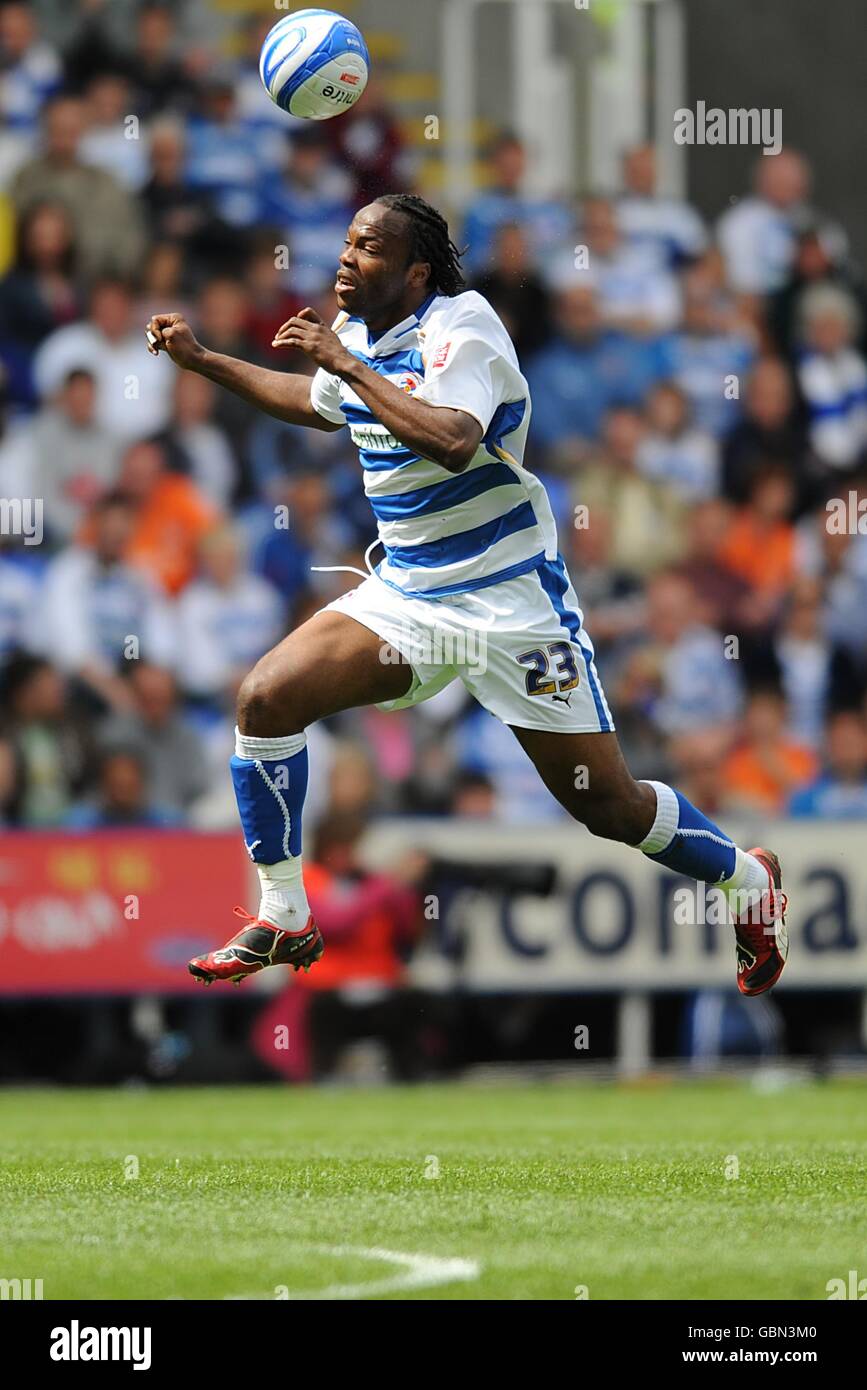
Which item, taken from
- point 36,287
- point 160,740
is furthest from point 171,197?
point 160,740

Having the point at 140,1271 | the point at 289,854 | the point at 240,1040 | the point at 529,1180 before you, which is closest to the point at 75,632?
Answer: the point at 240,1040

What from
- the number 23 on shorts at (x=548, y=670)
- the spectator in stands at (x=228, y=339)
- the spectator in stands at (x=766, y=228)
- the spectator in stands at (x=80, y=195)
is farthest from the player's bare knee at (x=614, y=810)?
the spectator in stands at (x=766, y=228)

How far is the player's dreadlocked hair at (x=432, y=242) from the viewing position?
7.48 m

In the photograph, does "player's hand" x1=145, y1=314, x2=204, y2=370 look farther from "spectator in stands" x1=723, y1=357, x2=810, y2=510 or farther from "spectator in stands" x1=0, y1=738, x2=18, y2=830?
"spectator in stands" x1=723, y1=357, x2=810, y2=510

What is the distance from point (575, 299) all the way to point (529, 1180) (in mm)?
9903

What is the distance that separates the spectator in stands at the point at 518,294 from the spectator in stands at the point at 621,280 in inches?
21.6

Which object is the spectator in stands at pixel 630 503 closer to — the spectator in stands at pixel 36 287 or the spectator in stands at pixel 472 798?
the spectator in stands at pixel 472 798

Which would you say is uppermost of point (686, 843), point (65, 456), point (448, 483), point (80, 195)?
point (80, 195)

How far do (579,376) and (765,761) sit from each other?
11.0ft

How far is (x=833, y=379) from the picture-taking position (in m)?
16.9

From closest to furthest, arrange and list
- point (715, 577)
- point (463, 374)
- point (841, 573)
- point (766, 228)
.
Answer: point (463, 374)
point (715, 577)
point (841, 573)
point (766, 228)

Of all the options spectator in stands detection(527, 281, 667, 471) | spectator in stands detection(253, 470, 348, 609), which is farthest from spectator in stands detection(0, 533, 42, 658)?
spectator in stands detection(527, 281, 667, 471)
